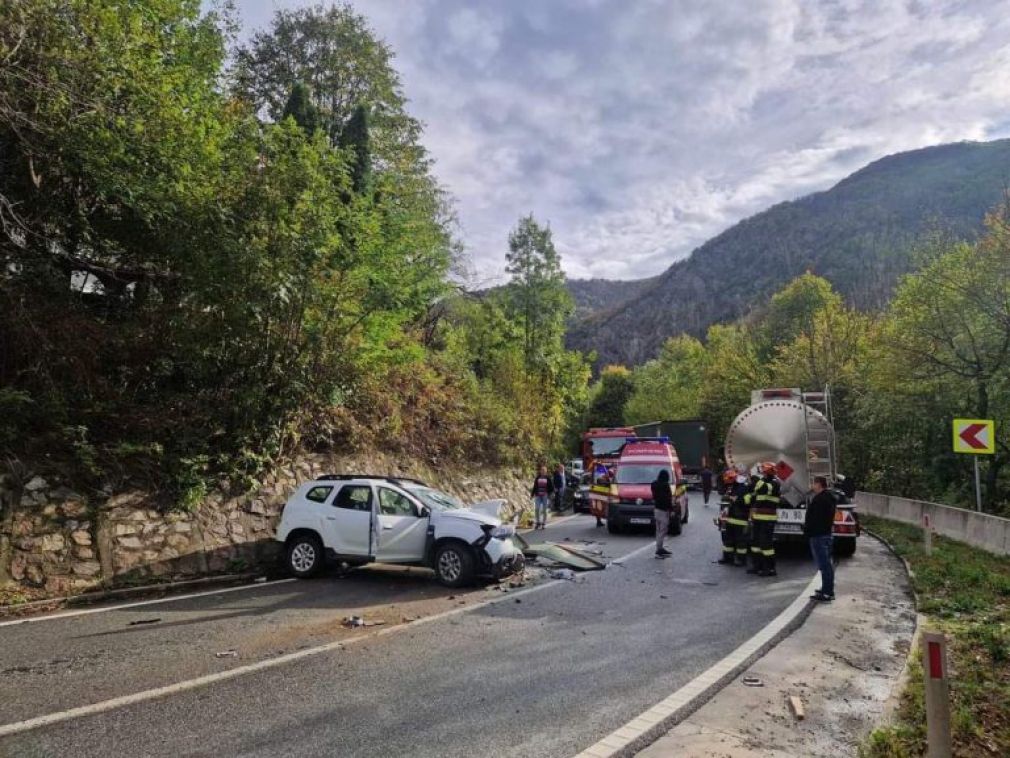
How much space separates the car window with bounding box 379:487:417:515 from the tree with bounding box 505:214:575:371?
78.9ft

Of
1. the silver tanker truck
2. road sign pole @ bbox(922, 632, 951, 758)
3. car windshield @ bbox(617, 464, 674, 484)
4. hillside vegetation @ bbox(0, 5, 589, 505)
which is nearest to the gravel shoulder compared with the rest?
road sign pole @ bbox(922, 632, 951, 758)

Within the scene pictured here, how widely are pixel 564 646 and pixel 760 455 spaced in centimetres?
886

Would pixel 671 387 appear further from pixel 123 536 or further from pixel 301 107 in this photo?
pixel 123 536

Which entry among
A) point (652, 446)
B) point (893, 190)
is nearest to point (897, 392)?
point (652, 446)

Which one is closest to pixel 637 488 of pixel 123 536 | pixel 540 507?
pixel 540 507

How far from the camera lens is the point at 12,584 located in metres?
9.05

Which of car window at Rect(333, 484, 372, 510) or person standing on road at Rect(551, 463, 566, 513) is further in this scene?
person standing on road at Rect(551, 463, 566, 513)

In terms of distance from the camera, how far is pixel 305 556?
36.4ft

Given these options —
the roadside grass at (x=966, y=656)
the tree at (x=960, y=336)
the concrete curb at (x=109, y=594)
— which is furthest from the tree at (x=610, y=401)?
the concrete curb at (x=109, y=594)

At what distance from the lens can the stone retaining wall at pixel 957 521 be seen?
12938 mm

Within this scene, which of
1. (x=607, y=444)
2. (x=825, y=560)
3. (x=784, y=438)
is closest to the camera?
(x=825, y=560)

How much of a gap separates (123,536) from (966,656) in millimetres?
11806

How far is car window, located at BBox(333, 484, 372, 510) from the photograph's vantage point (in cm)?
1088

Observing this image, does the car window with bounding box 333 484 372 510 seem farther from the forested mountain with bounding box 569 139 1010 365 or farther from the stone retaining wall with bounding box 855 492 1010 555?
the forested mountain with bounding box 569 139 1010 365
